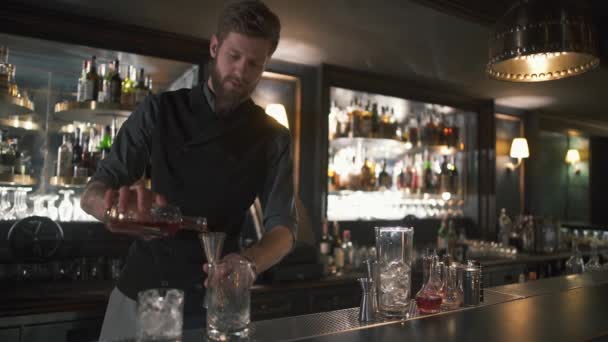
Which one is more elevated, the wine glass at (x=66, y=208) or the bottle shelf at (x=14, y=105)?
the bottle shelf at (x=14, y=105)

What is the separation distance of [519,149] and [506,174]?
30 centimetres

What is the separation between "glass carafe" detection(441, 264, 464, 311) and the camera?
129 centimetres

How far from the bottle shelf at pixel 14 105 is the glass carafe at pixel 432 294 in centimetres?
231

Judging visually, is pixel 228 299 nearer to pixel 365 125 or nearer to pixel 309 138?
pixel 309 138

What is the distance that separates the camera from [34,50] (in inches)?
99.9

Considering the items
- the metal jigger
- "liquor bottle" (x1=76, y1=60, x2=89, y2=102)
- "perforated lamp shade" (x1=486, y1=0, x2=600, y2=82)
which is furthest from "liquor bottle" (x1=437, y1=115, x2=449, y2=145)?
the metal jigger

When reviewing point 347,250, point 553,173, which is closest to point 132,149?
point 347,250

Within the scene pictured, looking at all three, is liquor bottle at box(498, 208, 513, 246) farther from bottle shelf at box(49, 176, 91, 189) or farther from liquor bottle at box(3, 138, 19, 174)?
liquor bottle at box(3, 138, 19, 174)

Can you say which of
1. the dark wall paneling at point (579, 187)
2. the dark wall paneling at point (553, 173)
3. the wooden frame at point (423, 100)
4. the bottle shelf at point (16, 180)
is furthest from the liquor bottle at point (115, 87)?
the dark wall paneling at point (579, 187)

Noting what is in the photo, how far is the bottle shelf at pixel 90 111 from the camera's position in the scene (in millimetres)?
2537

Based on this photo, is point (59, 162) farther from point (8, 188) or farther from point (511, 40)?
point (511, 40)

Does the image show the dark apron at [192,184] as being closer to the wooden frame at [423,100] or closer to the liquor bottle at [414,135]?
the wooden frame at [423,100]

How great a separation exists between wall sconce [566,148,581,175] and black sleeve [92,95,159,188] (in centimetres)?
568

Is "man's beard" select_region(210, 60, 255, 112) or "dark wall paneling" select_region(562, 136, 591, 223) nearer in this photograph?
"man's beard" select_region(210, 60, 255, 112)
